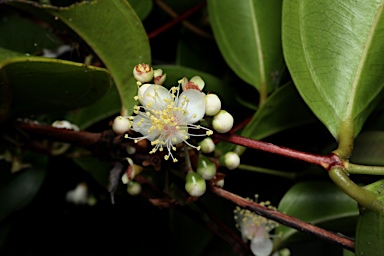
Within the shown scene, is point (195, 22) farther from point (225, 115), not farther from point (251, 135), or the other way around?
point (225, 115)

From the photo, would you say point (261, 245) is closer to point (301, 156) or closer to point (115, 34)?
point (301, 156)

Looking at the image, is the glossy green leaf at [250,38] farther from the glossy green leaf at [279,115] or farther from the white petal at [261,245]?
the white petal at [261,245]

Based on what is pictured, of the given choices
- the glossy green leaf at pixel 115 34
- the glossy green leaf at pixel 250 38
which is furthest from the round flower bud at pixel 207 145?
the glossy green leaf at pixel 250 38

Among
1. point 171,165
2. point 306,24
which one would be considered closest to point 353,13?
point 306,24

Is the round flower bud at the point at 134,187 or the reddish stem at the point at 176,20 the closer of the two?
the round flower bud at the point at 134,187

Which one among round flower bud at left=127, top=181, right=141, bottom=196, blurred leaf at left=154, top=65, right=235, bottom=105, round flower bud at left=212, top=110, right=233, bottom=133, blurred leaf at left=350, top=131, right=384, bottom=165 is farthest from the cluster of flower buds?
blurred leaf at left=350, top=131, right=384, bottom=165

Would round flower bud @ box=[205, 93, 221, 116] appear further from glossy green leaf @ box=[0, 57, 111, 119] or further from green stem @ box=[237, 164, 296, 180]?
green stem @ box=[237, 164, 296, 180]
